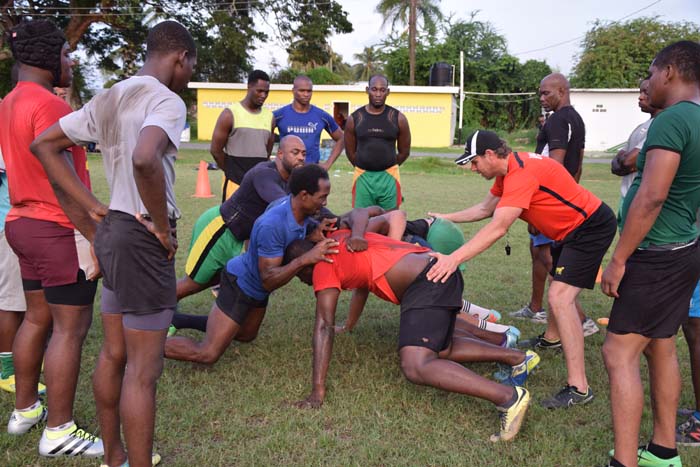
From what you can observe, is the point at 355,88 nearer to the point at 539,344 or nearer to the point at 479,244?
the point at 539,344

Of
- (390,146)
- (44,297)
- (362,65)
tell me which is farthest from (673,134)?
(362,65)

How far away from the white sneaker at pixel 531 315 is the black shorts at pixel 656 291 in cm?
298

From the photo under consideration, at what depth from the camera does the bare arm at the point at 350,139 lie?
749cm

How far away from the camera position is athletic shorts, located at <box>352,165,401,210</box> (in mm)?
7281

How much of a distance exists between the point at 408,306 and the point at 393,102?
104ft

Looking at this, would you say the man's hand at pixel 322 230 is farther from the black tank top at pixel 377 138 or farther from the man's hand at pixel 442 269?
the black tank top at pixel 377 138

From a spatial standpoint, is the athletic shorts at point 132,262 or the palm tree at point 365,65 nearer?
the athletic shorts at point 132,262

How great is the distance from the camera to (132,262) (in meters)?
2.74

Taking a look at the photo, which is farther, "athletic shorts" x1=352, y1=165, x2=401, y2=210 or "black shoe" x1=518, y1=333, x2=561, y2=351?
"athletic shorts" x1=352, y1=165, x2=401, y2=210

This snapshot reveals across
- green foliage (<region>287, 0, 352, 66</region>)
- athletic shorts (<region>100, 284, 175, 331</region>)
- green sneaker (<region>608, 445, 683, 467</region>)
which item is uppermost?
green foliage (<region>287, 0, 352, 66</region>)

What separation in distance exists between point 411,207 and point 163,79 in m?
10.6

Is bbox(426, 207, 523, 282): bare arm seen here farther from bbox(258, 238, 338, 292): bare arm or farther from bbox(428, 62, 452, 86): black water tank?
bbox(428, 62, 452, 86): black water tank

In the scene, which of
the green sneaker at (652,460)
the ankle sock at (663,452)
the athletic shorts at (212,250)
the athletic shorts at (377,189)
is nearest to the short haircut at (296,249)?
the athletic shorts at (212,250)

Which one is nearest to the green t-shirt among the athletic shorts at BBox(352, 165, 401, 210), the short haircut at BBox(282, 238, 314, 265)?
the short haircut at BBox(282, 238, 314, 265)
